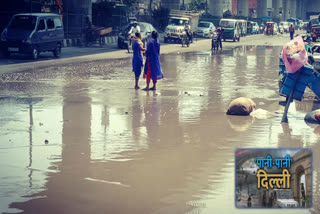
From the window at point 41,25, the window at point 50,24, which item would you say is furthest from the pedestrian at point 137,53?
the window at point 50,24

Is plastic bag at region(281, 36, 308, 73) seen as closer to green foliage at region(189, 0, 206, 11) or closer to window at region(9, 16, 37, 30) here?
window at region(9, 16, 37, 30)

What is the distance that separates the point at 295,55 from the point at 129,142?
3.57 metres

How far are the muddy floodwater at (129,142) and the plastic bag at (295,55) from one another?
108cm

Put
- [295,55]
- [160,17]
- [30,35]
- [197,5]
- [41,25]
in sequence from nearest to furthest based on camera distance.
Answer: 1. [295,55]
2. [30,35]
3. [41,25]
4. [160,17]
5. [197,5]

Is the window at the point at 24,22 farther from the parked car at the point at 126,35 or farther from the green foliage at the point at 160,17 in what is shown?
the green foliage at the point at 160,17

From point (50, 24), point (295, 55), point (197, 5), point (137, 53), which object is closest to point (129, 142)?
point (295, 55)

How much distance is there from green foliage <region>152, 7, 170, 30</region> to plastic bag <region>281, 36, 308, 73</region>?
42.8 metres

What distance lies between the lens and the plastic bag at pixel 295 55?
459 inches

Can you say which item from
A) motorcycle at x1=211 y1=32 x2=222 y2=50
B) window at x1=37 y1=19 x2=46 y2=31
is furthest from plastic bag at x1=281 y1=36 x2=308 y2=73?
motorcycle at x1=211 y1=32 x2=222 y2=50

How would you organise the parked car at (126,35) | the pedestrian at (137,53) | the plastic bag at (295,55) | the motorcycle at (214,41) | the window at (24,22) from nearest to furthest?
the plastic bag at (295,55)
the pedestrian at (137,53)
the window at (24,22)
the parked car at (126,35)
the motorcycle at (214,41)

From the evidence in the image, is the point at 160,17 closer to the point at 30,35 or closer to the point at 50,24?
the point at 50,24

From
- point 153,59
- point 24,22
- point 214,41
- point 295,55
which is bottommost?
point 214,41

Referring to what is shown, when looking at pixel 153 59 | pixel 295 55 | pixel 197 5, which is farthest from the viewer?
pixel 197 5

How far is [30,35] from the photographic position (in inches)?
1053
